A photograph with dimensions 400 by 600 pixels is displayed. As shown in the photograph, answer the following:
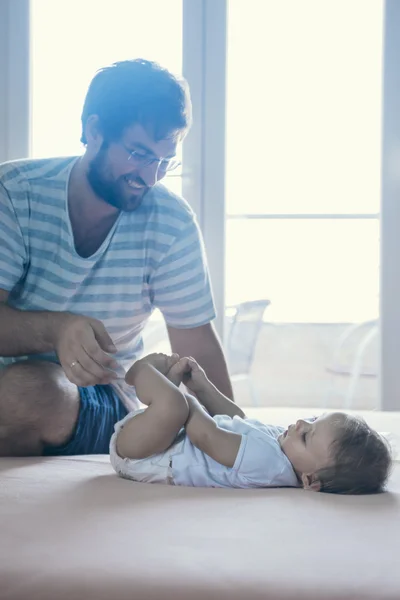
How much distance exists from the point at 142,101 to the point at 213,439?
853 millimetres

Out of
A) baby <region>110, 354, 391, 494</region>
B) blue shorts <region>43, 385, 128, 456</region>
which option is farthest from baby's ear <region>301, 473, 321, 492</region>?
blue shorts <region>43, 385, 128, 456</region>

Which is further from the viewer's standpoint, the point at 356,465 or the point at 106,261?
the point at 106,261

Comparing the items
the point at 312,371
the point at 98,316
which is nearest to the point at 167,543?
the point at 98,316

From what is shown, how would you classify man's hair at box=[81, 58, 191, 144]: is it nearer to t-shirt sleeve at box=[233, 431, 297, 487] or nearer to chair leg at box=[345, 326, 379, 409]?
t-shirt sleeve at box=[233, 431, 297, 487]

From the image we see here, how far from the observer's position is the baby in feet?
4.35

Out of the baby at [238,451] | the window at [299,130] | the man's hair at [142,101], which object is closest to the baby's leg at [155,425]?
the baby at [238,451]

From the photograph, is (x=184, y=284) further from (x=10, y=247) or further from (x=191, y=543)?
(x=191, y=543)

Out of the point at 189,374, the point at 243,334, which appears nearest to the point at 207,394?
the point at 189,374

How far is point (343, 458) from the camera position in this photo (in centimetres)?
133

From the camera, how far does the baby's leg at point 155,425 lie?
4.49ft

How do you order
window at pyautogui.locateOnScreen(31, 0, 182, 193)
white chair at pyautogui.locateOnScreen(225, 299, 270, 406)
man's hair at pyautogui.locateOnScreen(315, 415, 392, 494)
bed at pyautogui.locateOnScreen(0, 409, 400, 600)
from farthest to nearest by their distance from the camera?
white chair at pyautogui.locateOnScreen(225, 299, 270, 406) < window at pyautogui.locateOnScreen(31, 0, 182, 193) < man's hair at pyautogui.locateOnScreen(315, 415, 392, 494) < bed at pyautogui.locateOnScreen(0, 409, 400, 600)

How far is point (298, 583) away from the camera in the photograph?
875mm

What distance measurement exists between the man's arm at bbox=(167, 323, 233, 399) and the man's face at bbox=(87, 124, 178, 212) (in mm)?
346

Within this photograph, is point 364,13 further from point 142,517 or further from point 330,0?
point 142,517
